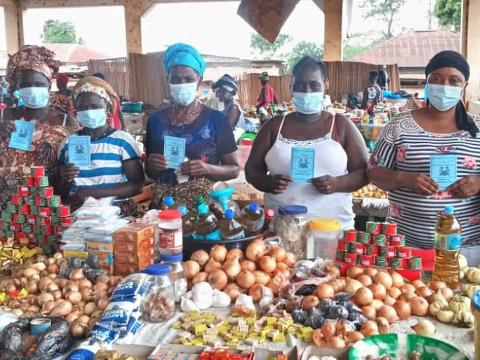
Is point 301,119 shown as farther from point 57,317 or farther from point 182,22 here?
point 182,22

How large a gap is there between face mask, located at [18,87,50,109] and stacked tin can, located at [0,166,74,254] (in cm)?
72

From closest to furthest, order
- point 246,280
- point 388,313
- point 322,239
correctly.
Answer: point 388,313 → point 246,280 → point 322,239

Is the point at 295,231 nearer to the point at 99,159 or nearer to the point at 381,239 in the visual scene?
the point at 381,239

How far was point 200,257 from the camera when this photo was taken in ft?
7.30

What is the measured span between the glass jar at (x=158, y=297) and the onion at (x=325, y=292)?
555 millimetres

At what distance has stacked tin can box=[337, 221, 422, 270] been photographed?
7.22 ft

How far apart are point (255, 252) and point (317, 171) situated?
0.83 meters

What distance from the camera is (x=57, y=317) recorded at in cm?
188

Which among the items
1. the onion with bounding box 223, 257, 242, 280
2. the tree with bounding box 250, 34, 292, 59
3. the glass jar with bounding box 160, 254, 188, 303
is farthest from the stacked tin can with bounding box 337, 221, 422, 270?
the tree with bounding box 250, 34, 292, 59

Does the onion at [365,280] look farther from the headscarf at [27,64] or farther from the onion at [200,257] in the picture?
the headscarf at [27,64]

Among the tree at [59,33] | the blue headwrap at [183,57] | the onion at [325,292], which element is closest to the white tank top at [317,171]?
the blue headwrap at [183,57]

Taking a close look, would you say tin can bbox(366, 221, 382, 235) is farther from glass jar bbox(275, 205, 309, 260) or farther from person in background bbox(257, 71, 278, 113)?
person in background bbox(257, 71, 278, 113)

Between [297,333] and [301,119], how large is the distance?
148cm

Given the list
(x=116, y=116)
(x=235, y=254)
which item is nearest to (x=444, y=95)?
(x=235, y=254)
